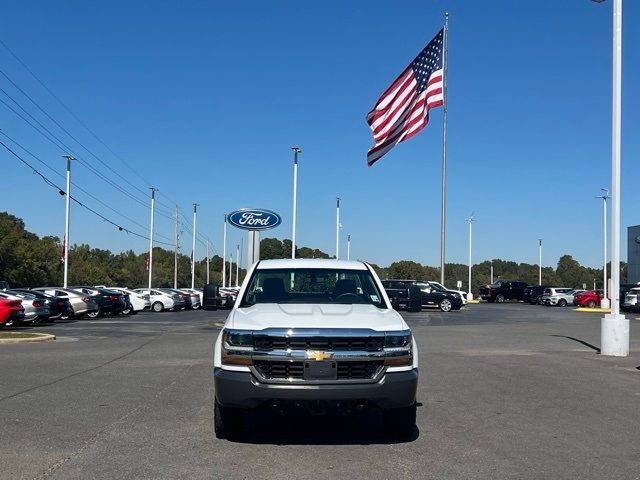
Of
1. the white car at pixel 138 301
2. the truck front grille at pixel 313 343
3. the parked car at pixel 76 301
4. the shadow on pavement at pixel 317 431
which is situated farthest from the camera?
the white car at pixel 138 301

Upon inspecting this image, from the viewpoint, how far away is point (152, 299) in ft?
143

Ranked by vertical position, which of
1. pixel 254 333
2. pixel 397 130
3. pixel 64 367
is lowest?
pixel 64 367

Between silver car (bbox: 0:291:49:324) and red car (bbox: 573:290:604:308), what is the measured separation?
3845 centimetres

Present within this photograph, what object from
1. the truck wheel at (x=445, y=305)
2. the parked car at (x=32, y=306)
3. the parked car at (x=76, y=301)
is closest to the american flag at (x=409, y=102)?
the parked car at (x=32, y=306)

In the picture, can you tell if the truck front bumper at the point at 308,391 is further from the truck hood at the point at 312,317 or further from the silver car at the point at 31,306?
the silver car at the point at 31,306

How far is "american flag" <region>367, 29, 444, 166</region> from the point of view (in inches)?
1040

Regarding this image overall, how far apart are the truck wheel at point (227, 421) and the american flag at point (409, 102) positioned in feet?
65.5

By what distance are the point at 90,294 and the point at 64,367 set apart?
70.7 ft

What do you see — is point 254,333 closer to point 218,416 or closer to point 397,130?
point 218,416

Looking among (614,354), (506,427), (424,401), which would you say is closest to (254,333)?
(506,427)

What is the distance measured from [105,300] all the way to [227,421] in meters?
29.5

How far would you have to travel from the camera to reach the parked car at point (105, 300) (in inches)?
1353

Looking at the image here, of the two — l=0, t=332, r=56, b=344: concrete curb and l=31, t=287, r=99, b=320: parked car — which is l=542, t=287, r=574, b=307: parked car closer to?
l=31, t=287, r=99, b=320: parked car

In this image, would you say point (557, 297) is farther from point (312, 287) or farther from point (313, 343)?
point (313, 343)
